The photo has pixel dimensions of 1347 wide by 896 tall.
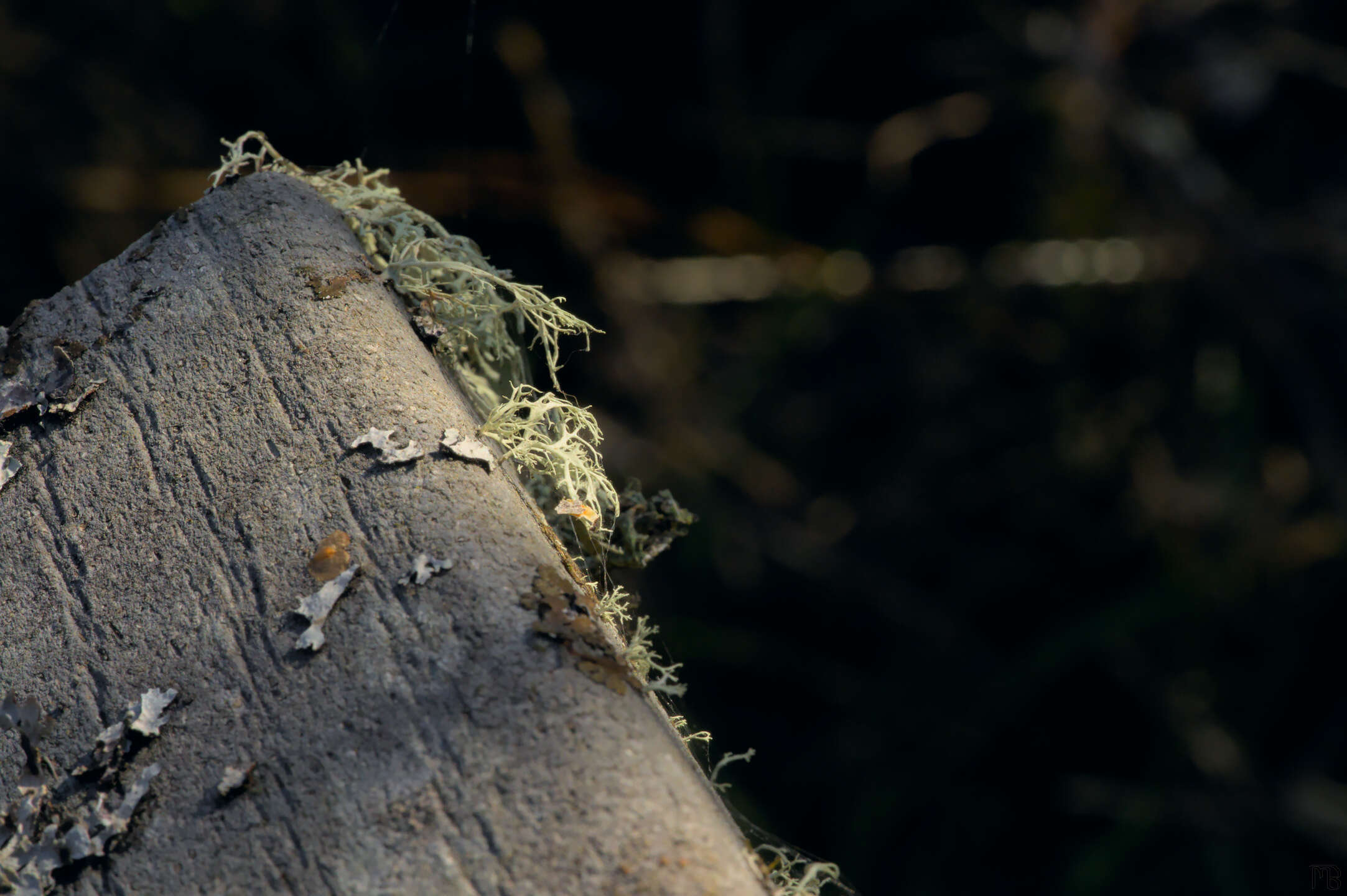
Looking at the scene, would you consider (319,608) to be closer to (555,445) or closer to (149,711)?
(149,711)

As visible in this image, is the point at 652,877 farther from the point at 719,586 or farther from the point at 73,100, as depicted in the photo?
the point at 73,100

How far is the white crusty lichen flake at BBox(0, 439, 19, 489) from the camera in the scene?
0.71 metres

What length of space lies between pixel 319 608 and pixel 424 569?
0.23 feet

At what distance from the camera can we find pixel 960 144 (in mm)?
2408

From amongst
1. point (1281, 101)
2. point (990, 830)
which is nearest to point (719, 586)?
point (990, 830)

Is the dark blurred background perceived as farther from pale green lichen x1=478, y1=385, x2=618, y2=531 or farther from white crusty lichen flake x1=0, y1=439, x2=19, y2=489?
white crusty lichen flake x1=0, y1=439, x2=19, y2=489

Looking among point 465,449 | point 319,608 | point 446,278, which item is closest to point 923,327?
point 446,278

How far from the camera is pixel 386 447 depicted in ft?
2.13

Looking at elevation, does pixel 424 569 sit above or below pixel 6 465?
below

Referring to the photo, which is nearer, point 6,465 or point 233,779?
point 233,779

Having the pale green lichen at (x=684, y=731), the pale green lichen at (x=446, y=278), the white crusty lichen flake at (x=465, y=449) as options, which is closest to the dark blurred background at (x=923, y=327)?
the pale green lichen at (x=684, y=731)

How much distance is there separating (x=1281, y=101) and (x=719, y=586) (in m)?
1.72

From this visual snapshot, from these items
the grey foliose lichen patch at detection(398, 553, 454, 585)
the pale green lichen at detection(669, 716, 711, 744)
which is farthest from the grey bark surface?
the pale green lichen at detection(669, 716, 711, 744)

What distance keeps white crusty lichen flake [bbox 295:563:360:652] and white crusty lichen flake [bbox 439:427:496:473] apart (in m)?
0.10
